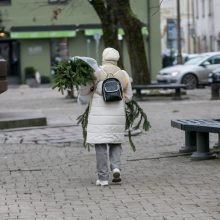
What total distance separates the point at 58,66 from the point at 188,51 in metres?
68.0

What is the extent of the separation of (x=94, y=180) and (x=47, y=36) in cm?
3889

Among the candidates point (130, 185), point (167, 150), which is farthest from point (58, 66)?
point (167, 150)

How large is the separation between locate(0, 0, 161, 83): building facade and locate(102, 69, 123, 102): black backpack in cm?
3841

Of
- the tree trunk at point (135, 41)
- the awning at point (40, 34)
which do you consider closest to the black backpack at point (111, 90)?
the tree trunk at point (135, 41)

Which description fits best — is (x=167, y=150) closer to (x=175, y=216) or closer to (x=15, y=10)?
(x=175, y=216)

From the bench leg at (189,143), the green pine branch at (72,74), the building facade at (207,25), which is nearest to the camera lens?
the green pine branch at (72,74)

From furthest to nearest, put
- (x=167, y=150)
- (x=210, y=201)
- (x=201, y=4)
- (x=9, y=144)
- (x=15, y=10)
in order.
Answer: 1. (x=201, y=4)
2. (x=15, y=10)
3. (x=9, y=144)
4. (x=167, y=150)
5. (x=210, y=201)

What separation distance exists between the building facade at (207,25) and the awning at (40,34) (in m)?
12.1

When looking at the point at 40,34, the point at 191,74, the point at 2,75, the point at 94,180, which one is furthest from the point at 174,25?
the point at 94,180

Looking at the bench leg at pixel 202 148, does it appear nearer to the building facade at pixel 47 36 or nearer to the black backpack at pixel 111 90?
the black backpack at pixel 111 90

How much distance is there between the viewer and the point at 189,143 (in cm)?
1214

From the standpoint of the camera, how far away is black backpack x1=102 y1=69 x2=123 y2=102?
30.2 feet

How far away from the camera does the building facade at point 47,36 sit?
158ft

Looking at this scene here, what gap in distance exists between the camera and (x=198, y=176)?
9.80m
